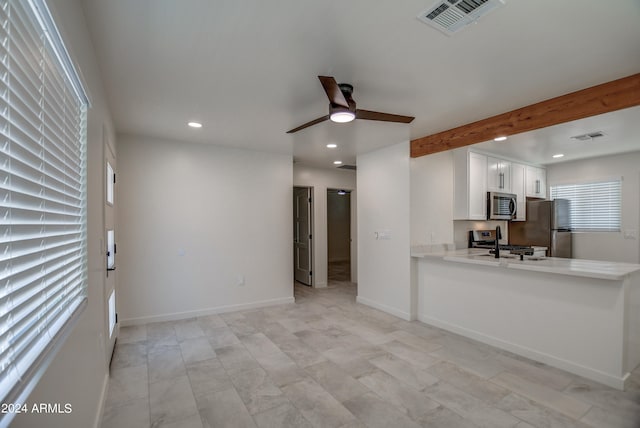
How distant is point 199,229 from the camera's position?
462 centimetres

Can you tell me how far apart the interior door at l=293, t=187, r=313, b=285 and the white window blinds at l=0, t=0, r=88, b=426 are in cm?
509

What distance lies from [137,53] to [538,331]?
4.35m

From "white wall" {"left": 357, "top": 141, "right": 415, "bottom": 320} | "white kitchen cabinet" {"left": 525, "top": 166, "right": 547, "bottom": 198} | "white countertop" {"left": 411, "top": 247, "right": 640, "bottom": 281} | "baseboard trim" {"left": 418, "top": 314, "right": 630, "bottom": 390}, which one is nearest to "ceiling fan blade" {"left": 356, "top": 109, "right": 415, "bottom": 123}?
"white wall" {"left": 357, "top": 141, "right": 415, "bottom": 320}

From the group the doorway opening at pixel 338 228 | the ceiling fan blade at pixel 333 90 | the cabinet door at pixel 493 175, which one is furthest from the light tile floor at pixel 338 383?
the doorway opening at pixel 338 228

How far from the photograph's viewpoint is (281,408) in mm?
2373

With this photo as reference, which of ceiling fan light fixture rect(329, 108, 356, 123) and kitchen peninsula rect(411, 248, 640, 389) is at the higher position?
ceiling fan light fixture rect(329, 108, 356, 123)

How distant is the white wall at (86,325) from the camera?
1218mm

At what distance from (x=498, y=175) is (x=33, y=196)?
5751mm

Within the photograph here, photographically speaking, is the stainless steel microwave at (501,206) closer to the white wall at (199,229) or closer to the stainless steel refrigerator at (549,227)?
the stainless steel refrigerator at (549,227)

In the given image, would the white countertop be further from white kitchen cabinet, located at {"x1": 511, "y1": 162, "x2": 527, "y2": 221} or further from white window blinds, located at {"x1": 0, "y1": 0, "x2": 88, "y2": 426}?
white window blinds, located at {"x1": 0, "y1": 0, "x2": 88, "y2": 426}

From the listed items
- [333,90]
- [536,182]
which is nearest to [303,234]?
[536,182]

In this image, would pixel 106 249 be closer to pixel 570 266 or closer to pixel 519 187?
pixel 570 266

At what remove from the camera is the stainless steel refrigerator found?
5.47 m

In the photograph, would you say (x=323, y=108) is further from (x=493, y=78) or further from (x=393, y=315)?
(x=393, y=315)
